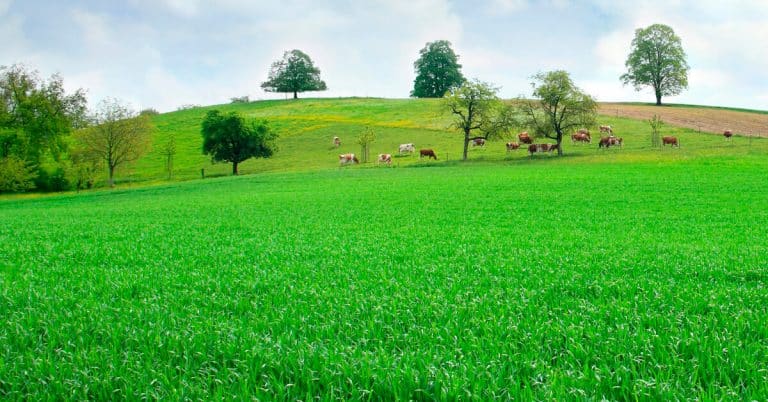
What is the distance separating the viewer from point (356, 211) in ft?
65.2

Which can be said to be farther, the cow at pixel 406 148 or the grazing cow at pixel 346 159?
the cow at pixel 406 148

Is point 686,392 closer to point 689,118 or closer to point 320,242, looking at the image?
point 320,242

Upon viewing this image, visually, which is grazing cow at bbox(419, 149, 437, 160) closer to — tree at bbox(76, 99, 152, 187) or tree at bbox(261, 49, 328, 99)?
tree at bbox(76, 99, 152, 187)

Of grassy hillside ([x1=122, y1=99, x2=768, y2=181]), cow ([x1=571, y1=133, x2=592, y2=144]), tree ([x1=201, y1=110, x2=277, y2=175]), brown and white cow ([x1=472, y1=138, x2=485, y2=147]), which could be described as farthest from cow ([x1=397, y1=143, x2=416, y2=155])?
cow ([x1=571, y1=133, x2=592, y2=144])

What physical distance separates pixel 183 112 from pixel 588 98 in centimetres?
10401

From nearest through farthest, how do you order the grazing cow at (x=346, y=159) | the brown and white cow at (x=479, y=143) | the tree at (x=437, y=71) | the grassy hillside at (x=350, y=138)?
1. the grassy hillside at (x=350, y=138)
2. the grazing cow at (x=346, y=159)
3. the brown and white cow at (x=479, y=143)
4. the tree at (x=437, y=71)

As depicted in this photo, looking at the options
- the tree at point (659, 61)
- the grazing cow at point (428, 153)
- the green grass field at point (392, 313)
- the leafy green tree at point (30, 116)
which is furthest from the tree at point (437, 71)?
the green grass field at point (392, 313)

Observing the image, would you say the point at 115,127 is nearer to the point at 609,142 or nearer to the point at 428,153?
the point at 428,153

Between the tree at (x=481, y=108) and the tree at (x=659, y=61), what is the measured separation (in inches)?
2233

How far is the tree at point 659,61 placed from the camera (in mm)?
108250

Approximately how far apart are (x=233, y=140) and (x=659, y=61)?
305 ft

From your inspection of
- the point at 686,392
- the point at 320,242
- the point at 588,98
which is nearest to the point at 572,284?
the point at 686,392

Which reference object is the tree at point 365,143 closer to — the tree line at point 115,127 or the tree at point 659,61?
the tree line at point 115,127

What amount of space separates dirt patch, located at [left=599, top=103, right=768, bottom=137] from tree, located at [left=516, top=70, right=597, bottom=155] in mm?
24095
